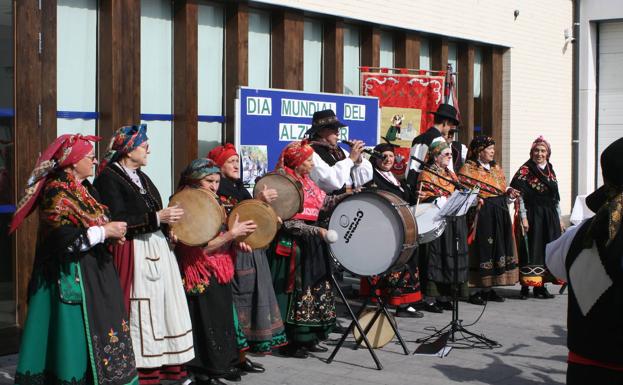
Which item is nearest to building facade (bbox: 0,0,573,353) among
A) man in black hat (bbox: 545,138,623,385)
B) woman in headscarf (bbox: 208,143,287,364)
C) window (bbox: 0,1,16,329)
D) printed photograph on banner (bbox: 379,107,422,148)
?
window (bbox: 0,1,16,329)

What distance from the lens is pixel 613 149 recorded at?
4.30 metres

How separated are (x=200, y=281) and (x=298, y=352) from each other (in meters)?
1.57

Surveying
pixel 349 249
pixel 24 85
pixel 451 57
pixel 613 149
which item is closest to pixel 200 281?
pixel 349 249

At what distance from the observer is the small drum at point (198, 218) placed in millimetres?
6391

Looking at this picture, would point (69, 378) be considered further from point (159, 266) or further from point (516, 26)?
point (516, 26)

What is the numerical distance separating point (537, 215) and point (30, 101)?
573cm

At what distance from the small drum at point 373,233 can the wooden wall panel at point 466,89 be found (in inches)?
289

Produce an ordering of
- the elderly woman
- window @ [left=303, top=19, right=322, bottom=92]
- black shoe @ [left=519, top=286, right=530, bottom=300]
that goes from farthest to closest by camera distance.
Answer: window @ [left=303, top=19, right=322, bottom=92] → black shoe @ [left=519, top=286, right=530, bottom=300] → the elderly woman

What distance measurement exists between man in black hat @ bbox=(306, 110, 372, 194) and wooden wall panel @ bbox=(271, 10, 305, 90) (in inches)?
85.5

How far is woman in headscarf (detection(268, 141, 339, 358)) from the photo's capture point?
7.70 metres

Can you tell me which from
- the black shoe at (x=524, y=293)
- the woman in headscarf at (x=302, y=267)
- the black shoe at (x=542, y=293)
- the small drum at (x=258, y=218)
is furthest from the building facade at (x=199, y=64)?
the black shoe at (x=542, y=293)

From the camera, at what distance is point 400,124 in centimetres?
1144

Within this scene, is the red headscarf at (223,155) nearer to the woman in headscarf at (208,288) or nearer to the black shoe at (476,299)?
the woman in headscarf at (208,288)

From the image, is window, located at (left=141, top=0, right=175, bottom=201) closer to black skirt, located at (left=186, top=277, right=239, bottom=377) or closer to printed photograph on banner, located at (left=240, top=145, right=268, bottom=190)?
printed photograph on banner, located at (left=240, top=145, right=268, bottom=190)
